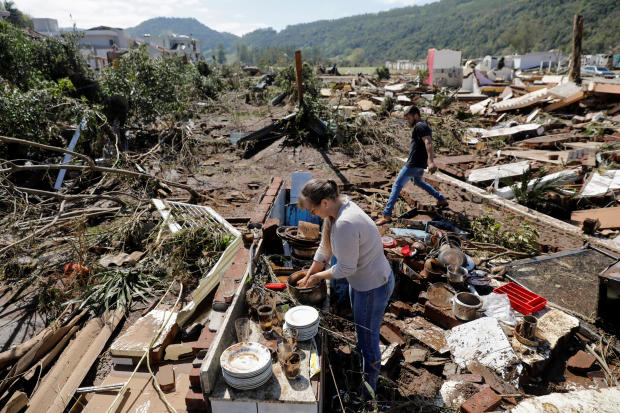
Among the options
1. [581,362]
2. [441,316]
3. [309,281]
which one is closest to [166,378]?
[309,281]

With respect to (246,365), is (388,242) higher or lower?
lower

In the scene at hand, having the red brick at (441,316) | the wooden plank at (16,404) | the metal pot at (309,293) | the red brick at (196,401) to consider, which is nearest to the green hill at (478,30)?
the red brick at (441,316)

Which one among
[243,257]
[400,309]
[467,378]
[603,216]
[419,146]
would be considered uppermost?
[419,146]

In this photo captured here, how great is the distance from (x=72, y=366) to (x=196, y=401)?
1753 millimetres

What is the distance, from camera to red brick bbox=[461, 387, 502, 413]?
2.74 m

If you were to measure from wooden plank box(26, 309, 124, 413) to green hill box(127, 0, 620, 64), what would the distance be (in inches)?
2467

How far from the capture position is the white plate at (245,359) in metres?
2.21

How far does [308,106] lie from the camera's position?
38.3 feet

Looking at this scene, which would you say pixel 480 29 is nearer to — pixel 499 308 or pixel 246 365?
pixel 499 308

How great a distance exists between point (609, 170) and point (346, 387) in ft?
26.6

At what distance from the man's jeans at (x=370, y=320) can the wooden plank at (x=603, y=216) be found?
16.1 feet

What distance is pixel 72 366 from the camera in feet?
10.9

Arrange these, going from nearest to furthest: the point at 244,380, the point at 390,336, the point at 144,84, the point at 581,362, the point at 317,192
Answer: the point at 244,380
the point at 317,192
the point at 581,362
the point at 390,336
the point at 144,84

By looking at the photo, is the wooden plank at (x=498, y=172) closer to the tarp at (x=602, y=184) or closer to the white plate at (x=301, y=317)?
the tarp at (x=602, y=184)
